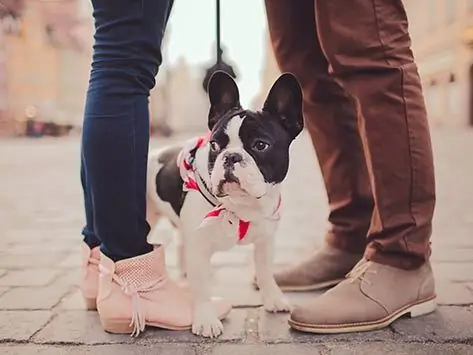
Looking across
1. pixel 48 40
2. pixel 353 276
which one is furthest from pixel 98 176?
pixel 48 40

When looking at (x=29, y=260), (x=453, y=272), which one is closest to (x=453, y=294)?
(x=453, y=272)

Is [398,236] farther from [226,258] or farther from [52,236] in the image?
[52,236]

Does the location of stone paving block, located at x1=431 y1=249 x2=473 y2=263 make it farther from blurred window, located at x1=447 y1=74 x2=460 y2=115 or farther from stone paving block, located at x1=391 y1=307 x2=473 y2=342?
blurred window, located at x1=447 y1=74 x2=460 y2=115

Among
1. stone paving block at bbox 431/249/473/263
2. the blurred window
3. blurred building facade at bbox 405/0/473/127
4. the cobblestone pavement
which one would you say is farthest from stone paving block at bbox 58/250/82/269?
the blurred window

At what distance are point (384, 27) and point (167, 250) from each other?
3.41 feet

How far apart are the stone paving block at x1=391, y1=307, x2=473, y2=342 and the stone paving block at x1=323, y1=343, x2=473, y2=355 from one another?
0.03 meters

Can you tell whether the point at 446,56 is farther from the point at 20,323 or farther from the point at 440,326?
the point at 20,323

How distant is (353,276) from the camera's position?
1.27m

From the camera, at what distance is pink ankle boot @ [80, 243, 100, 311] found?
4.31 ft

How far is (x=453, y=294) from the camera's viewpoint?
4.59 feet

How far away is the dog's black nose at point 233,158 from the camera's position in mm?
1127

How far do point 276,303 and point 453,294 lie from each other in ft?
1.25

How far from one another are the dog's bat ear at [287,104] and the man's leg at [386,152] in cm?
10

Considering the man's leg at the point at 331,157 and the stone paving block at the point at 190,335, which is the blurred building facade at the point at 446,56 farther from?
the stone paving block at the point at 190,335
